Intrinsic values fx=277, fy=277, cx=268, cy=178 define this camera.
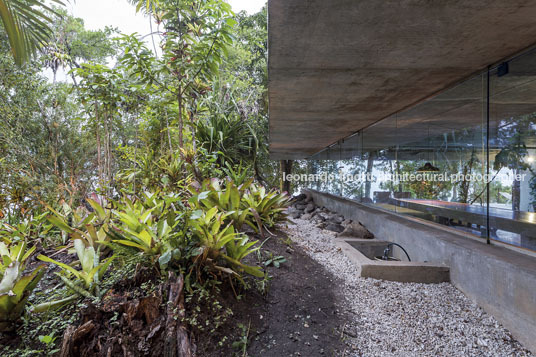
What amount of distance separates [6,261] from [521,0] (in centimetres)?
309

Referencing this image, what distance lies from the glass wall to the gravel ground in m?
0.74

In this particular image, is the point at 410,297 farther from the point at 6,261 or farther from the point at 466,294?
the point at 6,261

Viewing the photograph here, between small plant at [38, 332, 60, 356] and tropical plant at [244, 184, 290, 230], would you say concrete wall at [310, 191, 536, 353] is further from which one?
small plant at [38, 332, 60, 356]

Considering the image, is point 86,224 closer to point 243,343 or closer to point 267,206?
point 243,343

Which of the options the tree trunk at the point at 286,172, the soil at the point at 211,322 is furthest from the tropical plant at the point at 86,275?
the tree trunk at the point at 286,172

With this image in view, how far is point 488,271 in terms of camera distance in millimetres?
1984

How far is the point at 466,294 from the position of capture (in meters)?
2.19

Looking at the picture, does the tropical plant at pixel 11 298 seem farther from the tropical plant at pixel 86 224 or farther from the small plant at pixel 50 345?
the tropical plant at pixel 86 224

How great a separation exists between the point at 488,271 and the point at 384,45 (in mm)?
1809

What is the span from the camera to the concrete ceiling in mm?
1625

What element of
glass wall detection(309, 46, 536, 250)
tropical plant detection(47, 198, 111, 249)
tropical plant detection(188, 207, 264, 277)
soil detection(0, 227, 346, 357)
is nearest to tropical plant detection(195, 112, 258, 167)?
tropical plant detection(47, 198, 111, 249)

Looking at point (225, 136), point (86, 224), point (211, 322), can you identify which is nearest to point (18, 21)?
point (86, 224)

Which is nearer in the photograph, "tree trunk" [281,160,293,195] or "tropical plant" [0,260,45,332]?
"tropical plant" [0,260,45,332]

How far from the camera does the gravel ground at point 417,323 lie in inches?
62.7
